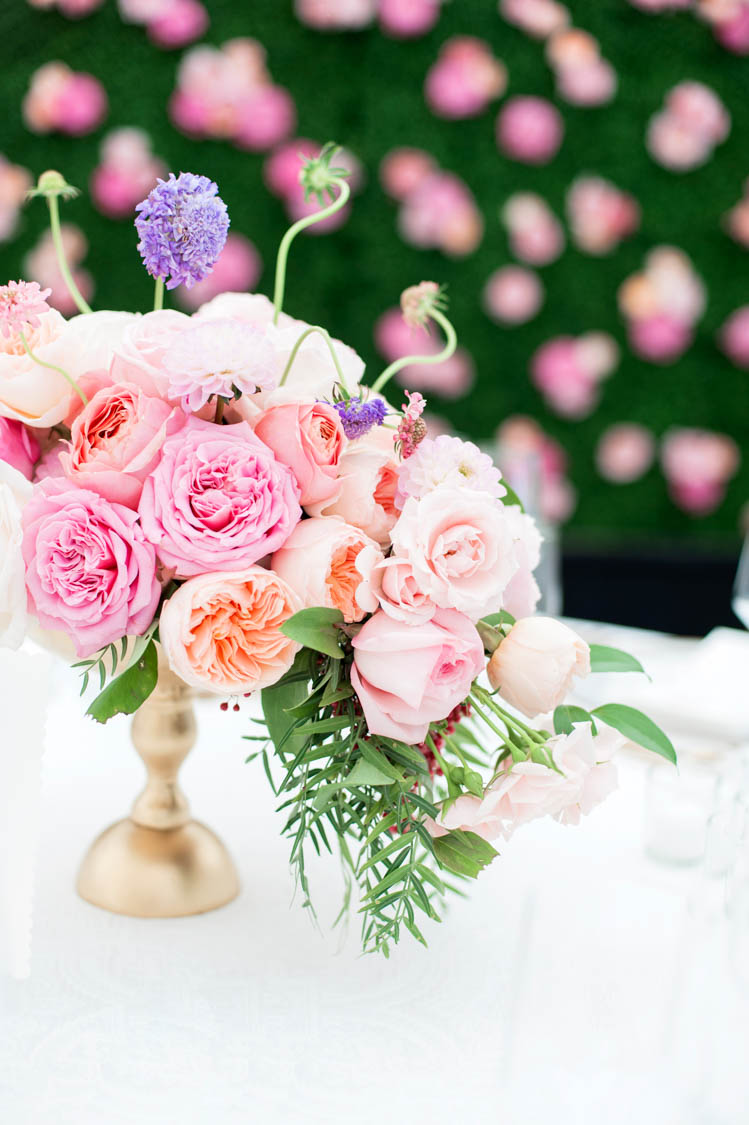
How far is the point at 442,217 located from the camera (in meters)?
3.12

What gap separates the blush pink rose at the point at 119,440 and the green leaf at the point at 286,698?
158 millimetres

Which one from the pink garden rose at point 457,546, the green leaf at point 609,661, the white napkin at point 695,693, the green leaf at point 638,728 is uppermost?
the pink garden rose at point 457,546

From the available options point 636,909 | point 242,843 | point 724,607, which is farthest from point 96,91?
point 636,909

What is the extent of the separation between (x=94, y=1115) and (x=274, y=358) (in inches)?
19.4

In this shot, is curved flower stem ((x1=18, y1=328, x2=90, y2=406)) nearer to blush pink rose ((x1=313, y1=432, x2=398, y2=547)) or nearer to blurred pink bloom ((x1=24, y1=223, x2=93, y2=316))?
blush pink rose ((x1=313, y1=432, x2=398, y2=547))

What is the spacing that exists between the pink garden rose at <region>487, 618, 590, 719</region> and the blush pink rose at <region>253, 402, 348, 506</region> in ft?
0.54

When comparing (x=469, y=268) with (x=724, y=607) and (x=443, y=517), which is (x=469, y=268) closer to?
(x=724, y=607)

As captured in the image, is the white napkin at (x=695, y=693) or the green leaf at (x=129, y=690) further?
the white napkin at (x=695, y=693)

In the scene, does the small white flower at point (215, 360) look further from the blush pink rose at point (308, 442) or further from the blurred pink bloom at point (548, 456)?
the blurred pink bloom at point (548, 456)

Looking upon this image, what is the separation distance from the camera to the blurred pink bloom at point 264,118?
3.03 m

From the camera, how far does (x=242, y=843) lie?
1.01 m

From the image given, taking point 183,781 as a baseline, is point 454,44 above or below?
above

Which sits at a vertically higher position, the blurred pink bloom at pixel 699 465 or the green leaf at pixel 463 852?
the green leaf at pixel 463 852

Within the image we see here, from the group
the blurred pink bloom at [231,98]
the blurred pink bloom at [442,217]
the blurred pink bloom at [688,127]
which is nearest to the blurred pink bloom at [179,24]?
the blurred pink bloom at [231,98]
